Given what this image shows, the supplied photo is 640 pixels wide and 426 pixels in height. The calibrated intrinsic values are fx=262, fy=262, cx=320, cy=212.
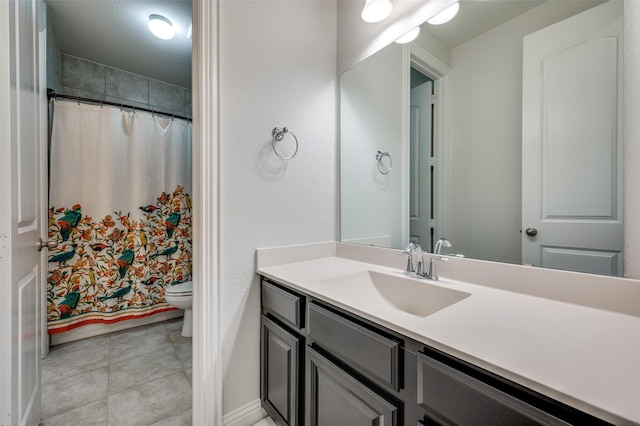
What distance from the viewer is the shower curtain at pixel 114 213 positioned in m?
2.08

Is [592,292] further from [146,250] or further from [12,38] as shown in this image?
[146,250]

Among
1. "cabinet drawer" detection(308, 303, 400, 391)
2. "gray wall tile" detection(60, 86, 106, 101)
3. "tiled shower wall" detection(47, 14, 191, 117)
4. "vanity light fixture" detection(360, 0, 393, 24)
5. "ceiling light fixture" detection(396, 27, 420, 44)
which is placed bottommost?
"cabinet drawer" detection(308, 303, 400, 391)

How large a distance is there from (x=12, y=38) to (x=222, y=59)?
687mm

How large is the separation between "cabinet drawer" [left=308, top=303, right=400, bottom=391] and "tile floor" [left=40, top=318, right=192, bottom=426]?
39.6 inches

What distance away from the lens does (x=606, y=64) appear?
31.4 inches

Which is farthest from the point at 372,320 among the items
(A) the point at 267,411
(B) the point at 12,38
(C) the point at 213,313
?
(B) the point at 12,38

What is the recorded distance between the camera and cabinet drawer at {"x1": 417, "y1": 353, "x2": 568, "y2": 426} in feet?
1.55

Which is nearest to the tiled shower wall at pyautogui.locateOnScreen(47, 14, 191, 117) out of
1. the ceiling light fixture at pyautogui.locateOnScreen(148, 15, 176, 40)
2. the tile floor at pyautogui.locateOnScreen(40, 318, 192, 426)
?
the ceiling light fixture at pyautogui.locateOnScreen(148, 15, 176, 40)

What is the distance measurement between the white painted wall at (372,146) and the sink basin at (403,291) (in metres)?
0.26

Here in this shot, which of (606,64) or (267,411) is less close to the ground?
(606,64)

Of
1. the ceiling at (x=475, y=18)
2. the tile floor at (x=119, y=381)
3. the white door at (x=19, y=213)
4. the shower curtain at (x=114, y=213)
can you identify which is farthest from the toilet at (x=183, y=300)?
the ceiling at (x=475, y=18)

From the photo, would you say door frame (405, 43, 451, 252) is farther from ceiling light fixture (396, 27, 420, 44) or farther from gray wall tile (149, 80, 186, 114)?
gray wall tile (149, 80, 186, 114)

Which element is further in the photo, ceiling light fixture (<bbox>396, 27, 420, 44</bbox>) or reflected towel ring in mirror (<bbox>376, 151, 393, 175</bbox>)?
reflected towel ring in mirror (<bbox>376, 151, 393, 175</bbox>)

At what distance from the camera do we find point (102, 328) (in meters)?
2.26
